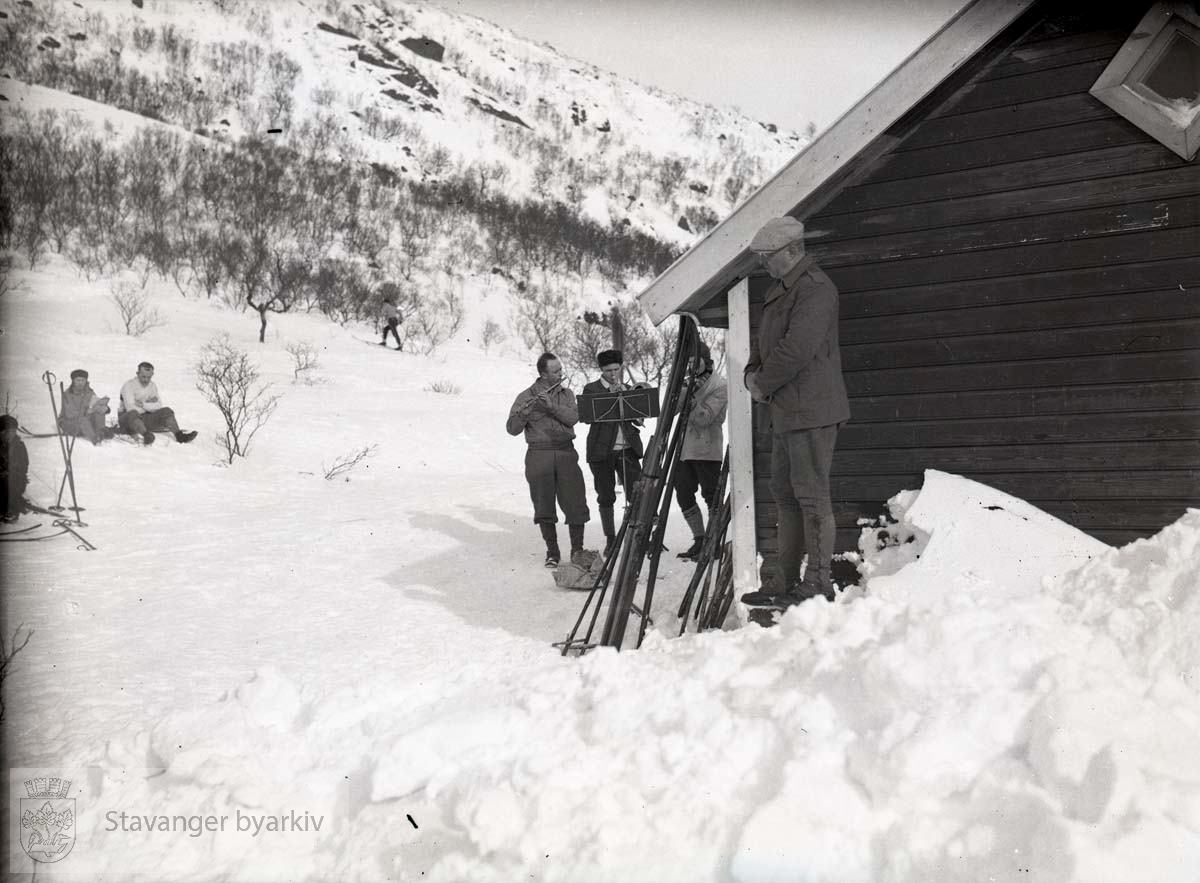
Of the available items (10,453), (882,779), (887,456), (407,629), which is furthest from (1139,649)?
(10,453)

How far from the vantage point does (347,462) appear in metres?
11.4

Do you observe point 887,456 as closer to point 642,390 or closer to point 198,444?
point 642,390

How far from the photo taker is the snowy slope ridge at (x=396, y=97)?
29875 millimetres

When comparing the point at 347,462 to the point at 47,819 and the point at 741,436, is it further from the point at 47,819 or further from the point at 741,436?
the point at 47,819

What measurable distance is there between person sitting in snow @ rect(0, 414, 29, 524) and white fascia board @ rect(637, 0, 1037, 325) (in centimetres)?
586

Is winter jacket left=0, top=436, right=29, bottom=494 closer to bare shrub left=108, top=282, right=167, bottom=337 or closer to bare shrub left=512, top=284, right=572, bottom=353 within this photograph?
bare shrub left=108, top=282, right=167, bottom=337

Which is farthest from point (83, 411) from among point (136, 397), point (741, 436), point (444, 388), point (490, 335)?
point (490, 335)

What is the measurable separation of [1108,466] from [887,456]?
1.02 m

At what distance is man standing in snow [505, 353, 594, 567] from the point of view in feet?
21.2

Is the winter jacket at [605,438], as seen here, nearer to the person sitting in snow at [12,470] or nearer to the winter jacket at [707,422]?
the winter jacket at [707,422]

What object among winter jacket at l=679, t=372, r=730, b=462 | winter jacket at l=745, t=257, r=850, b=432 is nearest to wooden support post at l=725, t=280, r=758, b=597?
winter jacket at l=745, t=257, r=850, b=432

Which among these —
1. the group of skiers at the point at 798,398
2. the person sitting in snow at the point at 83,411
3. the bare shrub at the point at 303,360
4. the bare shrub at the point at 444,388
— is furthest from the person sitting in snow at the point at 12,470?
the bare shrub at the point at 444,388

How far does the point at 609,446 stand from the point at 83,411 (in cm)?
669

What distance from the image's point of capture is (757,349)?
4129 millimetres
